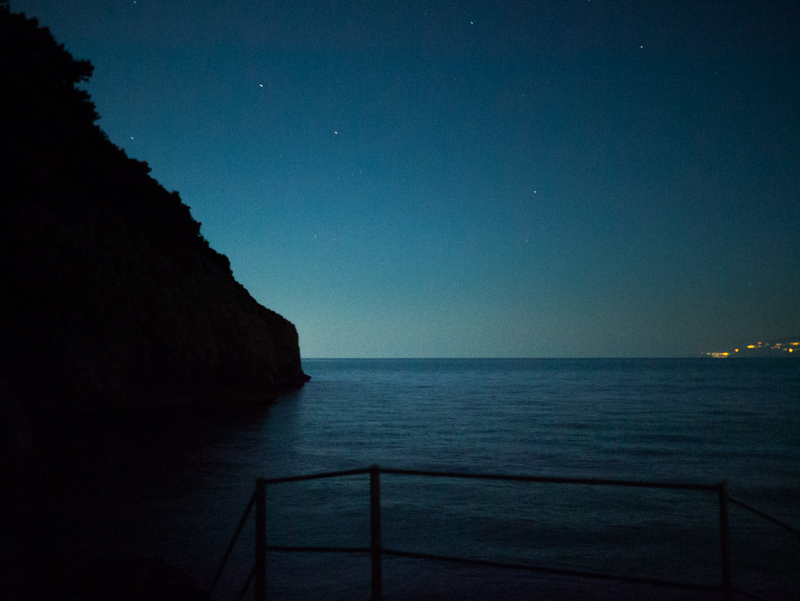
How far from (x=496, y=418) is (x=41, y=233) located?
2693 cm

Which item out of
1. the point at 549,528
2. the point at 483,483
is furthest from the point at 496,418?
the point at 549,528

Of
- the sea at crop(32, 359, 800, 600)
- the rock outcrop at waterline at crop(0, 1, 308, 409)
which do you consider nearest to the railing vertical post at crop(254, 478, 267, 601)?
the sea at crop(32, 359, 800, 600)

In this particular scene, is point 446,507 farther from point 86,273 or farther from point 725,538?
point 86,273

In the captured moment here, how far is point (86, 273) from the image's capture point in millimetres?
27312

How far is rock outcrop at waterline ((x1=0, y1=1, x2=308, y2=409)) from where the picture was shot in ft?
81.7

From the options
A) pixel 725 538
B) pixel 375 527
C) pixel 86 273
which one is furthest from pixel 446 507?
pixel 86 273

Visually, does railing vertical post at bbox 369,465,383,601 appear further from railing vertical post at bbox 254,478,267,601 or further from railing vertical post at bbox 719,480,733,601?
railing vertical post at bbox 719,480,733,601

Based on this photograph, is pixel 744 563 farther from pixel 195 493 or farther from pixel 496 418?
pixel 496 418

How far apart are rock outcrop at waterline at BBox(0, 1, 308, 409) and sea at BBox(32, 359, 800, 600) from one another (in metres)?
4.20

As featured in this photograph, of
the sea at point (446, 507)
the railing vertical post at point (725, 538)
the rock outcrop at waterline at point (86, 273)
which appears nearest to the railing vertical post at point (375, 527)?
the sea at point (446, 507)

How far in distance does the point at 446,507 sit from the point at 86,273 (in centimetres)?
2292

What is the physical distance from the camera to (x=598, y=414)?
36312mm

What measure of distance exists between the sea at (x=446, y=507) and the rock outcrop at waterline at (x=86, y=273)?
4204 millimetres

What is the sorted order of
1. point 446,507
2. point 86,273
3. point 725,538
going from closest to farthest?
point 725,538
point 446,507
point 86,273
